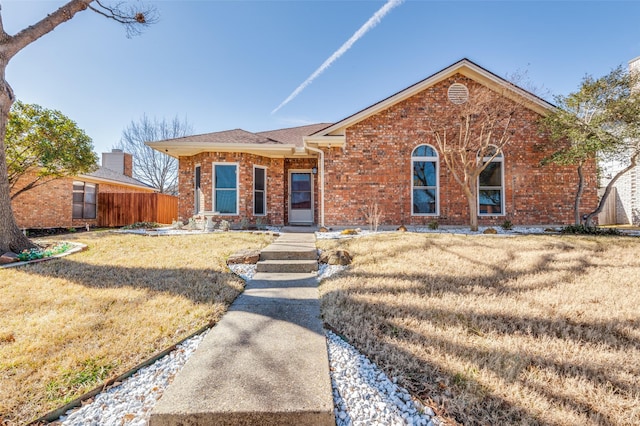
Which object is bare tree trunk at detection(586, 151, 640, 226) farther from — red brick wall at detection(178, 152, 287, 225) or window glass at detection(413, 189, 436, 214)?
red brick wall at detection(178, 152, 287, 225)

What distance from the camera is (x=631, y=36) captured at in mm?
9719

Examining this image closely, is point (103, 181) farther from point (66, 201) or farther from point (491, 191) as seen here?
point (491, 191)

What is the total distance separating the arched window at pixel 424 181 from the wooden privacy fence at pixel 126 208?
14.3 meters

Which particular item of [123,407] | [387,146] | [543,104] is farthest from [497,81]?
[123,407]

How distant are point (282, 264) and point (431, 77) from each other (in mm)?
8183

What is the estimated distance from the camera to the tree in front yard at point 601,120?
26.4 ft

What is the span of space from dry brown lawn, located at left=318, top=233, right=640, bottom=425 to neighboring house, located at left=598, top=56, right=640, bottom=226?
1026cm

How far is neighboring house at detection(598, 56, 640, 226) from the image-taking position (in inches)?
474

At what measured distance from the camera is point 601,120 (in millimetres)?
8164

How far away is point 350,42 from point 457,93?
5947mm

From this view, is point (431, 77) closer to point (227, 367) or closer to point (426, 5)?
point (426, 5)

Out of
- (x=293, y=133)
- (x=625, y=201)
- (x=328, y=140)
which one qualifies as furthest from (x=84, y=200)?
(x=625, y=201)

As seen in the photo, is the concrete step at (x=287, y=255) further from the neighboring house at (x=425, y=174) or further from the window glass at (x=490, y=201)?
the window glass at (x=490, y=201)

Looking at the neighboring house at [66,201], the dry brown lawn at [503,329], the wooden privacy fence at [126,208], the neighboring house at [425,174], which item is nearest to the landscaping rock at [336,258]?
the dry brown lawn at [503,329]
